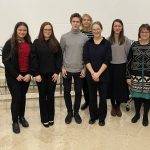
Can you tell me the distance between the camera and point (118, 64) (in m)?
4.21

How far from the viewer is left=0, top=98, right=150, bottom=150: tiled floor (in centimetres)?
355

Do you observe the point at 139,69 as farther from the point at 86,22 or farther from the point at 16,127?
the point at 16,127

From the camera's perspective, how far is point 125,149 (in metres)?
3.50

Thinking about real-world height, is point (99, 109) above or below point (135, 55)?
below

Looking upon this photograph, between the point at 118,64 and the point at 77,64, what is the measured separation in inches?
24.0

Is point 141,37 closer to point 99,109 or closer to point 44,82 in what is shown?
point 99,109

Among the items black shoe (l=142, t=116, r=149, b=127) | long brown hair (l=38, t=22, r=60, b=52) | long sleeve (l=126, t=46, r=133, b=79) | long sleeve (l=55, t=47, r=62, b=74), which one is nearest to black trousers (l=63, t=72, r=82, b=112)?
long sleeve (l=55, t=47, r=62, b=74)

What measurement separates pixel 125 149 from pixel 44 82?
130cm

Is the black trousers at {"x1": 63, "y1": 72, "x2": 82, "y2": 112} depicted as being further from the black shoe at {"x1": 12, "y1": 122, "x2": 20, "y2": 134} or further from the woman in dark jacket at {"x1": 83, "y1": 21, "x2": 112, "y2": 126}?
the black shoe at {"x1": 12, "y1": 122, "x2": 20, "y2": 134}

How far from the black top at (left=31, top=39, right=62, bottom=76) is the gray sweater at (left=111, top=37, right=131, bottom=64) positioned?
2.55ft

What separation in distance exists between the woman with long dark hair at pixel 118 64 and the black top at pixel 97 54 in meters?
0.24

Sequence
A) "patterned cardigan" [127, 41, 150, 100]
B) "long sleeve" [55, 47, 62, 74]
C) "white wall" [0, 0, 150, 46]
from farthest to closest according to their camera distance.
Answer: "white wall" [0, 0, 150, 46]
"patterned cardigan" [127, 41, 150, 100]
"long sleeve" [55, 47, 62, 74]

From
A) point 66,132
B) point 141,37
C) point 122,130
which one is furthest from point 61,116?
point 141,37

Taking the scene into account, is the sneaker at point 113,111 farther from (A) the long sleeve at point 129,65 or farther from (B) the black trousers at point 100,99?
(A) the long sleeve at point 129,65
